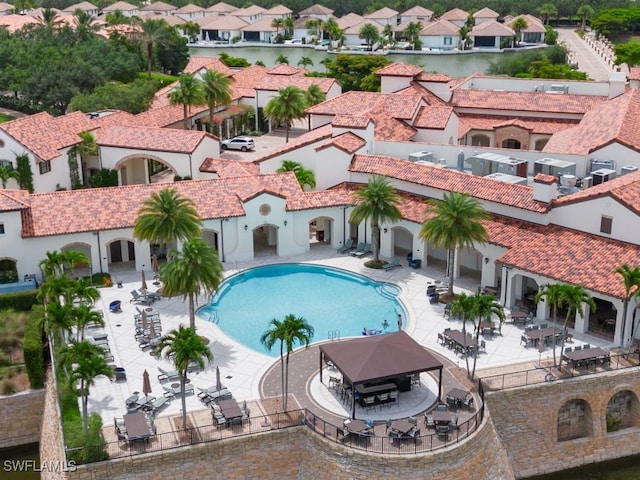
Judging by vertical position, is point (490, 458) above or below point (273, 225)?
below

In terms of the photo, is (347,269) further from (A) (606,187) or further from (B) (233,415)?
(B) (233,415)

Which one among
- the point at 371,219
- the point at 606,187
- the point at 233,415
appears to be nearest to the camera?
the point at 233,415

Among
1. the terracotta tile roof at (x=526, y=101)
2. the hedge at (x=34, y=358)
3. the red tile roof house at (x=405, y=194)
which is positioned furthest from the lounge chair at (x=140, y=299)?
the terracotta tile roof at (x=526, y=101)

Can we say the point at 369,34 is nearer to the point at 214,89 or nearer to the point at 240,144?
the point at 214,89

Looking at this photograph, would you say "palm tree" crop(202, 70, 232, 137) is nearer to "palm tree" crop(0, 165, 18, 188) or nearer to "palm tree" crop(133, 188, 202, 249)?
"palm tree" crop(0, 165, 18, 188)

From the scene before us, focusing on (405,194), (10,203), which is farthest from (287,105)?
(10,203)

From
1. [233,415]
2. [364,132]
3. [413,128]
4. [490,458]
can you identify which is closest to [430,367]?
[490,458]

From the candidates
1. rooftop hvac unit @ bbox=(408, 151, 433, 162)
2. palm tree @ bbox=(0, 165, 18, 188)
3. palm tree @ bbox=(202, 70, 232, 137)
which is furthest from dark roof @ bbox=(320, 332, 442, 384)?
palm tree @ bbox=(202, 70, 232, 137)
